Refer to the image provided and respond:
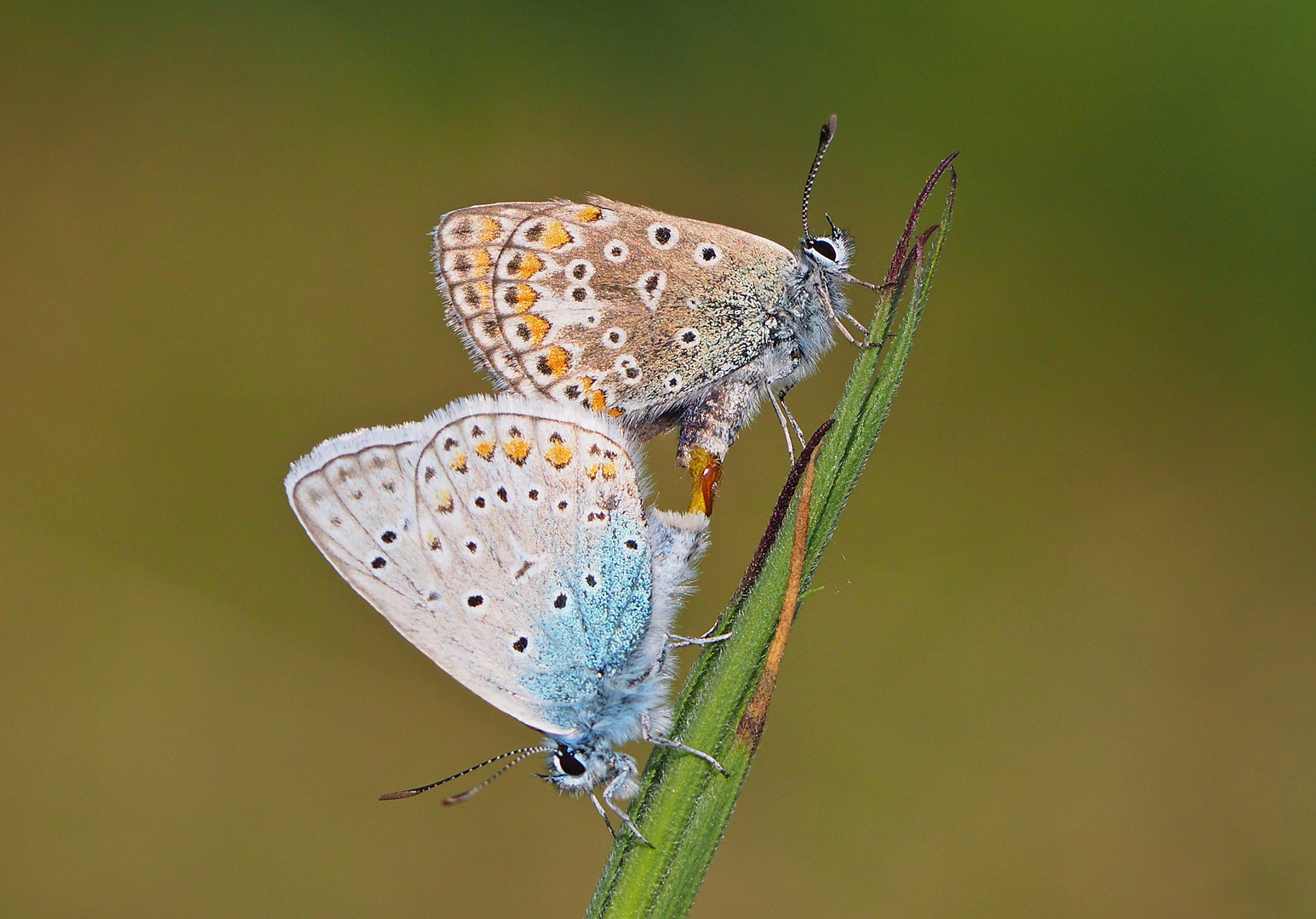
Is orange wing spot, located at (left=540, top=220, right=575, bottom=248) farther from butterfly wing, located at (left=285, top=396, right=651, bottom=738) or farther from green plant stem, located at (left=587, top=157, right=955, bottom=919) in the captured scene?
green plant stem, located at (left=587, top=157, right=955, bottom=919)

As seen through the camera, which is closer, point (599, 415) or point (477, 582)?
point (477, 582)

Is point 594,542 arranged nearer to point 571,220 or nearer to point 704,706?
point 704,706

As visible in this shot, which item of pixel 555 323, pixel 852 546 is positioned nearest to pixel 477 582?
pixel 555 323

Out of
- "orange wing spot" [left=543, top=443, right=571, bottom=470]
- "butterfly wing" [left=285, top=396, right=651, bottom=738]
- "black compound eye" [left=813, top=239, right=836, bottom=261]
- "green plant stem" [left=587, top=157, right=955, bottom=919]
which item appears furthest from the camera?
"black compound eye" [left=813, top=239, right=836, bottom=261]

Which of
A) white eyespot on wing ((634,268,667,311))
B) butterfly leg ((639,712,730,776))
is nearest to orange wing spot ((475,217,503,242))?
white eyespot on wing ((634,268,667,311))

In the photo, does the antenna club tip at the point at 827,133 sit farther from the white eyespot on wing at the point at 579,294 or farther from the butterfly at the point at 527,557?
the butterfly at the point at 527,557

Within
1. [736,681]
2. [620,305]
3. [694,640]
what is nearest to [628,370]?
[620,305]

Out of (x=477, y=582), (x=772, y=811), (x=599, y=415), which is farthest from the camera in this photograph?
(x=772, y=811)

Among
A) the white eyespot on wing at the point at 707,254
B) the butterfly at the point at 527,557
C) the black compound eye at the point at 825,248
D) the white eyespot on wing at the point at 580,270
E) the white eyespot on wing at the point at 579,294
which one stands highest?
the black compound eye at the point at 825,248

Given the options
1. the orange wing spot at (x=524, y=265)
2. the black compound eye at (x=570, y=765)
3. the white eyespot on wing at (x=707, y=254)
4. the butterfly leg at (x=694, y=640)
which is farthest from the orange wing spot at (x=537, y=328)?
the black compound eye at (x=570, y=765)
